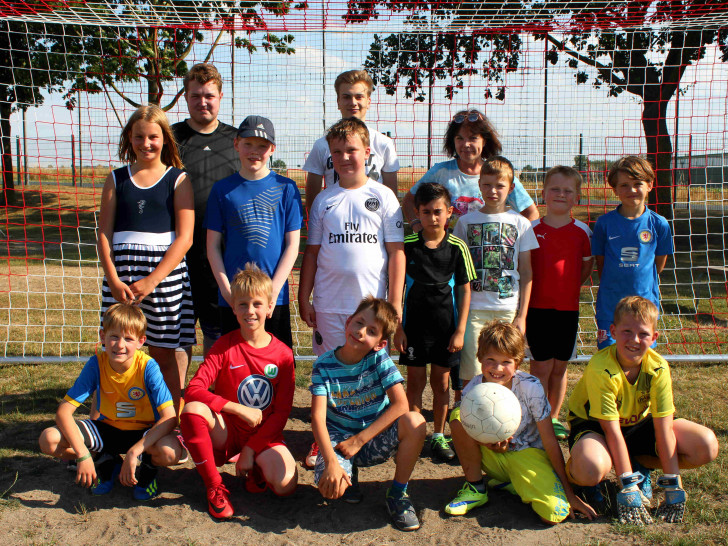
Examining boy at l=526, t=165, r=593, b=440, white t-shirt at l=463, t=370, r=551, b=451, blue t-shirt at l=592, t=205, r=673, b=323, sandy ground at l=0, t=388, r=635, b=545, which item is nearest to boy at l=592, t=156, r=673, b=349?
blue t-shirt at l=592, t=205, r=673, b=323

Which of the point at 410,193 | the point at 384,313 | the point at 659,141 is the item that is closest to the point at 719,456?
the point at 384,313

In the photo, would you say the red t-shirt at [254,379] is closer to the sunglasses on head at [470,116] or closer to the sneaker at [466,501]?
the sneaker at [466,501]

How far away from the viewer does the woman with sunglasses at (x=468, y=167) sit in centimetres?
391

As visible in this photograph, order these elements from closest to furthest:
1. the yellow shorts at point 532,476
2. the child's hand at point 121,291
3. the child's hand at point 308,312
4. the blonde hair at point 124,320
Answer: the yellow shorts at point 532,476 → the blonde hair at point 124,320 → the child's hand at point 121,291 → the child's hand at point 308,312

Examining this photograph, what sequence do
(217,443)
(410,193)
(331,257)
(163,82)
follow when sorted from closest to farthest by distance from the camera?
(217,443) → (331,257) → (410,193) → (163,82)

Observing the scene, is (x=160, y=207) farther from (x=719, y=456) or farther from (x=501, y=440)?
(x=719, y=456)

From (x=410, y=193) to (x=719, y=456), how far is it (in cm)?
246

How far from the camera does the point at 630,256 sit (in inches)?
150

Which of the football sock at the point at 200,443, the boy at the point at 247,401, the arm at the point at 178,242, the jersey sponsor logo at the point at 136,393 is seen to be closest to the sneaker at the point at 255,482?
the boy at the point at 247,401

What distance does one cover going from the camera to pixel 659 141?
877 centimetres

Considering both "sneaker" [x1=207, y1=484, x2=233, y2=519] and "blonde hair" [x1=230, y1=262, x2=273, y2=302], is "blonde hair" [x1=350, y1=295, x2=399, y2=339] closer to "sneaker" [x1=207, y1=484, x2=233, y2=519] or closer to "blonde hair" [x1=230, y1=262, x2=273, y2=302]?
"blonde hair" [x1=230, y1=262, x2=273, y2=302]

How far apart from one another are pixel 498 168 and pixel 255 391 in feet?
6.27

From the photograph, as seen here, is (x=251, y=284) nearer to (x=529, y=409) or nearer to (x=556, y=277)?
(x=529, y=409)

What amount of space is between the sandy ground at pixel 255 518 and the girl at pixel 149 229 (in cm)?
91
